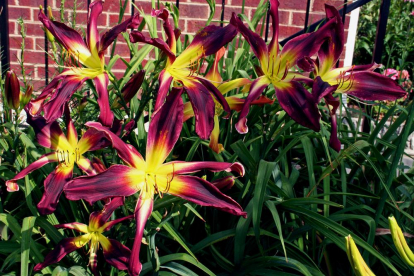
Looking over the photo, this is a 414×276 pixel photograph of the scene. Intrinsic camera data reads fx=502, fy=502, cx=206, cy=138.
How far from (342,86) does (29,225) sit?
0.78 metres

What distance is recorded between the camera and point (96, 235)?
1.08m

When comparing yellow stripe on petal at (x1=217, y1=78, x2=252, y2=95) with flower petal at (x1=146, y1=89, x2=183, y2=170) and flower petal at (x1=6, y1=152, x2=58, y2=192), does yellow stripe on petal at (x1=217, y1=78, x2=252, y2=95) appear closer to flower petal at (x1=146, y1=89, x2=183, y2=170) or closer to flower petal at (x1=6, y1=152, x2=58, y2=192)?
flower petal at (x1=146, y1=89, x2=183, y2=170)

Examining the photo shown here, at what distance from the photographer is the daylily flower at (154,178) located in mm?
890

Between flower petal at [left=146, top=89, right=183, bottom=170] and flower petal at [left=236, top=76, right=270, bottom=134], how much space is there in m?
0.13

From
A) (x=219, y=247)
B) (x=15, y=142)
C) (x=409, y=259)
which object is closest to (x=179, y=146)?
(x=219, y=247)

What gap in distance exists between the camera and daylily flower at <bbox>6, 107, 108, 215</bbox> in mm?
994

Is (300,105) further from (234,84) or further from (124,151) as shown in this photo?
(124,151)

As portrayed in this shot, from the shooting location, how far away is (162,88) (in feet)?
3.17

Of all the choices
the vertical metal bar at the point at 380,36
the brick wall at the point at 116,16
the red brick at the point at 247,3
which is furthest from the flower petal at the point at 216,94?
the red brick at the point at 247,3

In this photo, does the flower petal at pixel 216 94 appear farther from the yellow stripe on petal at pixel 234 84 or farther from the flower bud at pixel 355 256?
the flower bud at pixel 355 256

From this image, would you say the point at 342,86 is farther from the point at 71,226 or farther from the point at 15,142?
the point at 15,142

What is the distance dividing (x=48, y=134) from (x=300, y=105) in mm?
551

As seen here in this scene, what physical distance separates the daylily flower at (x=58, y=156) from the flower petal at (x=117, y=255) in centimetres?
15

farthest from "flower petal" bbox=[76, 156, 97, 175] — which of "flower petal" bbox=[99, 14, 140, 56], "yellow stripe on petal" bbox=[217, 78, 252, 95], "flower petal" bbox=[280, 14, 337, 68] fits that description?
"flower petal" bbox=[280, 14, 337, 68]
